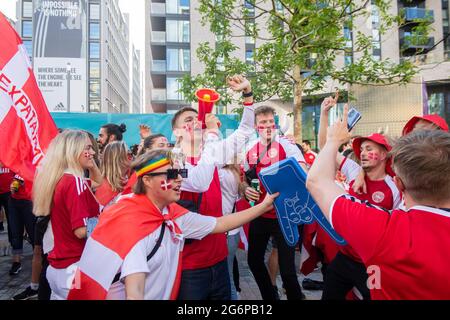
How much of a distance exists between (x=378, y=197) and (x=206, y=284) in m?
1.64

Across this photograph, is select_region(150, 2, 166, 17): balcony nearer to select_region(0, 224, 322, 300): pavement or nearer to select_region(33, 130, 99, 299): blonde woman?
select_region(0, 224, 322, 300): pavement

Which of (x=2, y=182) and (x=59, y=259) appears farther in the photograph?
(x=2, y=182)

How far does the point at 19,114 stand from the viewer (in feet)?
11.3

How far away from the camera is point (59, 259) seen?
115 inches

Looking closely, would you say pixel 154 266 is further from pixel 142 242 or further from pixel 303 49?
pixel 303 49

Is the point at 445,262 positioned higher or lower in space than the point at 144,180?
lower

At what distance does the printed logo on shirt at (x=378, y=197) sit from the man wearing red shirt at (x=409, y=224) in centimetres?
161

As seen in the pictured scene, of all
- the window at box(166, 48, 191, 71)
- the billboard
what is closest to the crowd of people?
the window at box(166, 48, 191, 71)

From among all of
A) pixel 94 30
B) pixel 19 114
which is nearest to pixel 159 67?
pixel 19 114

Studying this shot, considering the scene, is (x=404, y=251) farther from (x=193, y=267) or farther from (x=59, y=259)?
(x=59, y=259)

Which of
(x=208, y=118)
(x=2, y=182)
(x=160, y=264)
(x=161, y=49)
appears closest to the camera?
(x=160, y=264)

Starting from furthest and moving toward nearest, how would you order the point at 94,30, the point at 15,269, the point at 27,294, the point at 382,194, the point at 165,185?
1. the point at 94,30
2. the point at 15,269
3. the point at 27,294
4. the point at 382,194
5. the point at 165,185
